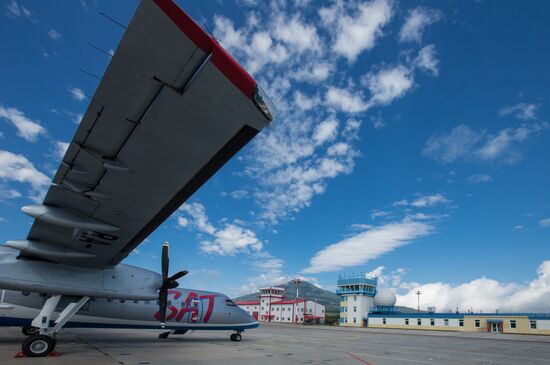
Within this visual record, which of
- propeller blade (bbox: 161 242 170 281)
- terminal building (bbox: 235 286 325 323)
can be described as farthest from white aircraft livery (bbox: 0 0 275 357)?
terminal building (bbox: 235 286 325 323)

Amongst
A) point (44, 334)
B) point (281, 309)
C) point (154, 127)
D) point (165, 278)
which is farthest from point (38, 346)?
point (281, 309)

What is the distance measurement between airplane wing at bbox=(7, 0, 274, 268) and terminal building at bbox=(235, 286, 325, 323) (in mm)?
81094

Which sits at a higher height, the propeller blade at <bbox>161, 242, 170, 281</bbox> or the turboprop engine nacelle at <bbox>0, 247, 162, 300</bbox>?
the propeller blade at <bbox>161, 242, 170, 281</bbox>

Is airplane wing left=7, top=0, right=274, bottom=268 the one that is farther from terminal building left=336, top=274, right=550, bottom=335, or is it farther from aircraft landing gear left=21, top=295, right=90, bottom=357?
terminal building left=336, top=274, right=550, bottom=335

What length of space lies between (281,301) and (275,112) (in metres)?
91.8

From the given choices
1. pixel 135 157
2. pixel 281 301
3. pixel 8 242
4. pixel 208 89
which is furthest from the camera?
pixel 281 301

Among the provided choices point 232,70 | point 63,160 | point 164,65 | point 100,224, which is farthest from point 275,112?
point 100,224

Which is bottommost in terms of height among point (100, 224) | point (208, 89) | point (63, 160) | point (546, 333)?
point (546, 333)

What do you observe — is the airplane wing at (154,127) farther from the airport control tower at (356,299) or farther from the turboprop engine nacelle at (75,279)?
the airport control tower at (356,299)

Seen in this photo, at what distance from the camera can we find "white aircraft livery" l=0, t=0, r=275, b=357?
15.0 ft

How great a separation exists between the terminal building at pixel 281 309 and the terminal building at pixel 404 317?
49.2 feet

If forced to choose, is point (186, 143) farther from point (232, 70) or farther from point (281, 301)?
point (281, 301)

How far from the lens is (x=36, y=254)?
441 inches

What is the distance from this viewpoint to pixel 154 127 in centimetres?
596
